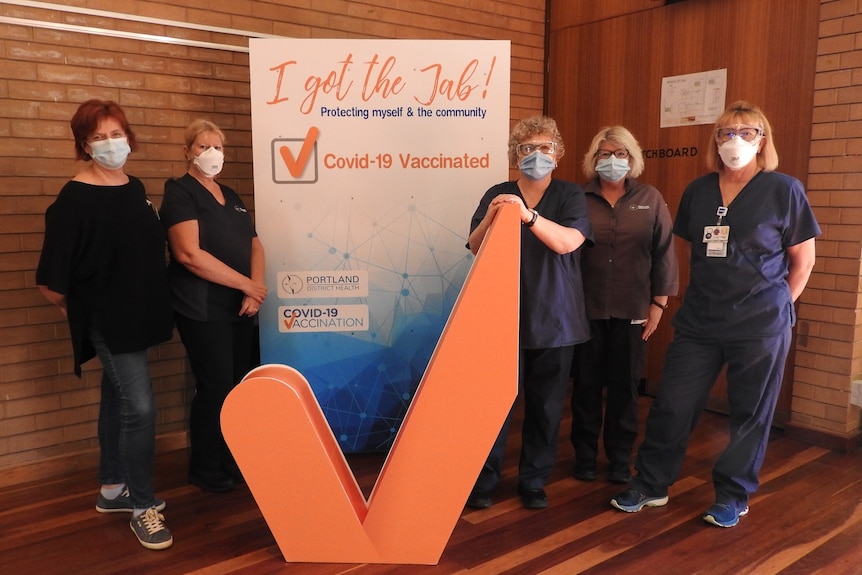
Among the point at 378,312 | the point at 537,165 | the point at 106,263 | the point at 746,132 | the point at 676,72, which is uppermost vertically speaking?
the point at 676,72

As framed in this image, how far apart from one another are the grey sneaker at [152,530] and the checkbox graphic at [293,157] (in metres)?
1.44

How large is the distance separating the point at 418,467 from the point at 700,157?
2.67 metres

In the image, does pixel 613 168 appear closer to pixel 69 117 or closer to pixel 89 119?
pixel 89 119

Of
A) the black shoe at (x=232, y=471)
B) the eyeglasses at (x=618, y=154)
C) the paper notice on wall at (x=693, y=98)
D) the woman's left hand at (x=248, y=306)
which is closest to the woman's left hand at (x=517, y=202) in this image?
the eyeglasses at (x=618, y=154)

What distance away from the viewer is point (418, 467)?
2.27 m

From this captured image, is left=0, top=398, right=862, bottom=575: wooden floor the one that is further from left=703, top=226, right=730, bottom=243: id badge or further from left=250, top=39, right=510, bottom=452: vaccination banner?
left=703, top=226, right=730, bottom=243: id badge

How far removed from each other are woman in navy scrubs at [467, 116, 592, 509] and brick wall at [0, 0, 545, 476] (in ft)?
5.15

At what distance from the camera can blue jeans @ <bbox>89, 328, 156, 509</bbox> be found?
95.7 inches

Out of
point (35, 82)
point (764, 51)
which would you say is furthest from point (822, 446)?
point (35, 82)

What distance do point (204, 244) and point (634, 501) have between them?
2.01 m

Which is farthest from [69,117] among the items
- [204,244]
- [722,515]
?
[722,515]

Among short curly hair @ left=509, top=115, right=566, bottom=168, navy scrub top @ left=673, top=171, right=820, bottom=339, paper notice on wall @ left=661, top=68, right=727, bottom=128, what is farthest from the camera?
paper notice on wall @ left=661, top=68, right=727, bottom=128

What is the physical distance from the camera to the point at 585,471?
3.05 meters

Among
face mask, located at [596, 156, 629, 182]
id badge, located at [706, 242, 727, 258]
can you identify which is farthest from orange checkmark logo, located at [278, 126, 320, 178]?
id badge, located at [706, 242, 727, 258]
